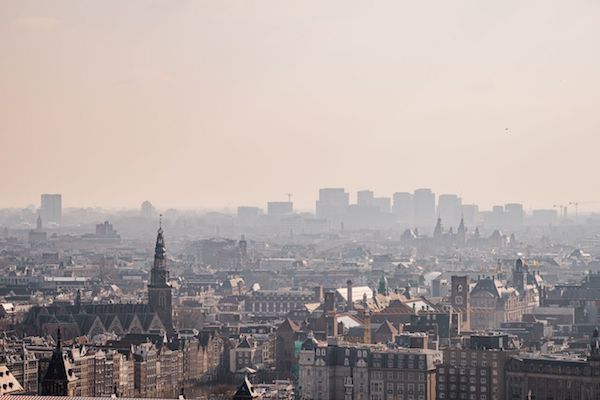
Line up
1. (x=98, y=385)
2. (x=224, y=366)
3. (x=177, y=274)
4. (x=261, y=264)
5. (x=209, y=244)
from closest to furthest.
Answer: (x=98, y=385) → (x=224, y=366) → (x=177, y=274) → (x=261, y=264) → (x=209, y=244)

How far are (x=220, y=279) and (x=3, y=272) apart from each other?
1492cm

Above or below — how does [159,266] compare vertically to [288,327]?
above

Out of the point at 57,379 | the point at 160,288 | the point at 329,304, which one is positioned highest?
the point at 160,288

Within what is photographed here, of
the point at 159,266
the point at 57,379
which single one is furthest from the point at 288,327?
the point at 57,379

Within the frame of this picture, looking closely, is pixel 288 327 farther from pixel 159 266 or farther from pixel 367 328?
pixel 159 266

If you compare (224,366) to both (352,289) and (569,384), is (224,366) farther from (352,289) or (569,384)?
(352,289)

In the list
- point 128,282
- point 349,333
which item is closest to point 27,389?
point 349,333

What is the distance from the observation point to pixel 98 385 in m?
70.9

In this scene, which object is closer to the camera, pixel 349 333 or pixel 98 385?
pixel 98 385

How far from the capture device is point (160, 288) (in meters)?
92.4

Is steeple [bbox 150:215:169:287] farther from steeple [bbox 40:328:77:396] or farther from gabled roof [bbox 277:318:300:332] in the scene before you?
steeple [bbox 40:328:77:396]

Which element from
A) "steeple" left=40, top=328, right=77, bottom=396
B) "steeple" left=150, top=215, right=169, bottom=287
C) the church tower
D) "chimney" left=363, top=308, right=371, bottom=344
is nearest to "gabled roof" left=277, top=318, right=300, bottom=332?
"chimney" left=363, top=308, right=371, bottom=344

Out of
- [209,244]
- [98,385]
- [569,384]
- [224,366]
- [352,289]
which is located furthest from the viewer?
[209,244]

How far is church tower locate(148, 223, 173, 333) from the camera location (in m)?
91.1
